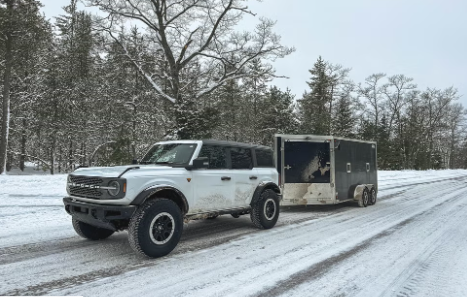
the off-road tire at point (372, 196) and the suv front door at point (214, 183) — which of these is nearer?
the suv front door at point (214, 183)

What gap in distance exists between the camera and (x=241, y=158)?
23.0ft

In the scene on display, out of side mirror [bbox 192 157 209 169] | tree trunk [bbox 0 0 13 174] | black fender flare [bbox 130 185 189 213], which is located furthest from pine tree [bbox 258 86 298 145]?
black fender flare [bbox 130 185 189 213]

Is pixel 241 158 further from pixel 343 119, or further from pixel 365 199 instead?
pixel 343 119

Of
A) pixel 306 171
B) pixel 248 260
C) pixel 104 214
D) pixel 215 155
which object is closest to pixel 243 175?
pixel 215 155

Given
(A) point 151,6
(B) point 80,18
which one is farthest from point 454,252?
(B) point 80,18

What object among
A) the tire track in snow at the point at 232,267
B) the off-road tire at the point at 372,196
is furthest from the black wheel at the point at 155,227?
the off-road tire at the point at 372,196

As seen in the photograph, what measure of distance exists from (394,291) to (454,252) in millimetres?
2545

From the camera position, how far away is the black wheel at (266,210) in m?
7.17

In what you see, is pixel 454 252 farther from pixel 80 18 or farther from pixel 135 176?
pixel 80 18

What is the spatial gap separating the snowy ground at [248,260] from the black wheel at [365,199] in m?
2.95

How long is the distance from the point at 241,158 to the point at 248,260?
253cm

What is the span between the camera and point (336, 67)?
45.9 m

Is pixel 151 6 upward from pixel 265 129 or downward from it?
upward

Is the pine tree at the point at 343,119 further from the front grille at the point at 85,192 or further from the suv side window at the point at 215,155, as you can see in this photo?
the front grille at the point at 85,192
